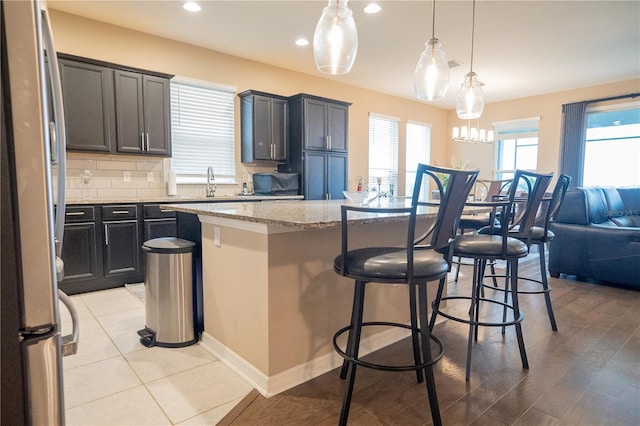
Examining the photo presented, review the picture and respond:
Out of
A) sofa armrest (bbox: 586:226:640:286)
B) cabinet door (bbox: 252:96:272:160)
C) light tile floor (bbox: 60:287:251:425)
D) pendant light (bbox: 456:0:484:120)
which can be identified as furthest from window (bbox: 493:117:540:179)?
light tile floor (bbox: 60:287:251:425)

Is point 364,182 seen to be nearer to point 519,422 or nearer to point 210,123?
point 210,123

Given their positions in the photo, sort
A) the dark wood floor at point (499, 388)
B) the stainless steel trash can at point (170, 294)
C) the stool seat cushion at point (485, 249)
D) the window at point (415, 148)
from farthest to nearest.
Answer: the window at point (415, 148), the stainless steel trash can at point (170, 294), the stool seat cushion at point (485, 249), the dark wood floor at point (499, 388)

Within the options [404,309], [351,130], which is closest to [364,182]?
[351,130]

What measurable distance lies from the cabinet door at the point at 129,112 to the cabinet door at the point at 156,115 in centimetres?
5

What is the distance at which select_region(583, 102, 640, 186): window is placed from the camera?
6.13 m

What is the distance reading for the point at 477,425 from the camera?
1.58m

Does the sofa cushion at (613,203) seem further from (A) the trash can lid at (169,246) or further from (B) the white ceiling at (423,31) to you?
(A) the trash can lid at (169,246)

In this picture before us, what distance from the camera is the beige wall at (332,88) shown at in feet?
13.0

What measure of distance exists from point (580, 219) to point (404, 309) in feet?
8.89

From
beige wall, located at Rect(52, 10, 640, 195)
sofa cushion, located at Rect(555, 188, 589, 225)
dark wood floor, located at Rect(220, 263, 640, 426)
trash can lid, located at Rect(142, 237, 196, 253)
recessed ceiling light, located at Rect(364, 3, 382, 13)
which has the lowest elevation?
dark wood floor, located at Rect(220, 263, 640, 426)

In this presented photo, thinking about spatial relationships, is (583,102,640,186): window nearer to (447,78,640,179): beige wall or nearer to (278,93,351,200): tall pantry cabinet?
(447,78,640,179): beige wall

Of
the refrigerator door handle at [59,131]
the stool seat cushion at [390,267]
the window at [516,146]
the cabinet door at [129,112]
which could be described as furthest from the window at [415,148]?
the refrigerator door handle at [59,131]

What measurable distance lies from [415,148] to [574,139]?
2.78 m

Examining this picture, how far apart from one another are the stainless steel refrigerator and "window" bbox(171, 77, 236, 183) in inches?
167
